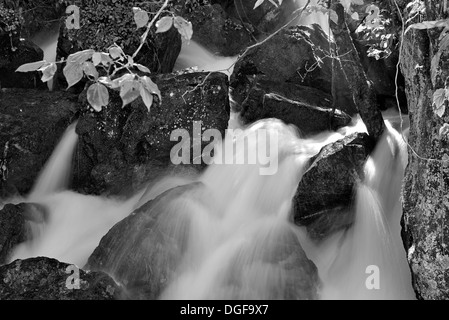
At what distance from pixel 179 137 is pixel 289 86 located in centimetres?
196

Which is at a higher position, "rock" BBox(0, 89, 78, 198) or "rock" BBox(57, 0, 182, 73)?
"rock" BBox(57, 0, 182, 73)

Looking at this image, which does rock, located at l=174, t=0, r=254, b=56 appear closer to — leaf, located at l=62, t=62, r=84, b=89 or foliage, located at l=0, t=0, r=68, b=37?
foliage, located at l=0, t=0, r=68, b=37

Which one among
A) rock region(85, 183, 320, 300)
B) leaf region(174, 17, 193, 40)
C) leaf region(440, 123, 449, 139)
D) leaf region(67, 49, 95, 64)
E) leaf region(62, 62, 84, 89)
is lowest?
rock region(85, 183, 320, 300)

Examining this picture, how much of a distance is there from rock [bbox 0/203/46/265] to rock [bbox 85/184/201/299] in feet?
3.47

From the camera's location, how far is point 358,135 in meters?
5.68

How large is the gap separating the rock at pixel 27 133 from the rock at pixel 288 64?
254 cm

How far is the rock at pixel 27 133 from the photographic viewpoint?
6535 millimetres

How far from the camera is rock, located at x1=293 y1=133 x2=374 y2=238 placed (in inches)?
203

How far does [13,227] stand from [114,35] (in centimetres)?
378

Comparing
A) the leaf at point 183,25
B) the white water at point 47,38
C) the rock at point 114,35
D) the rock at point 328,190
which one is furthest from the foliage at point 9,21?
the leaf at point 183,25

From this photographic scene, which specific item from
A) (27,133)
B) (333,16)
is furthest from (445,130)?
(27,133)

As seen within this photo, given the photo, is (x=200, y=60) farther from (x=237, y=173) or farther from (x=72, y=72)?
(x=72, y=72)

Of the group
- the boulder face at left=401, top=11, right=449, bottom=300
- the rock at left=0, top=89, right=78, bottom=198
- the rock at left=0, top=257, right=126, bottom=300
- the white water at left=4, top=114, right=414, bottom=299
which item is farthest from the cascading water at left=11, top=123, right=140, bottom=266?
the boulder face at left=401, top=11, right=449, bottom=300
